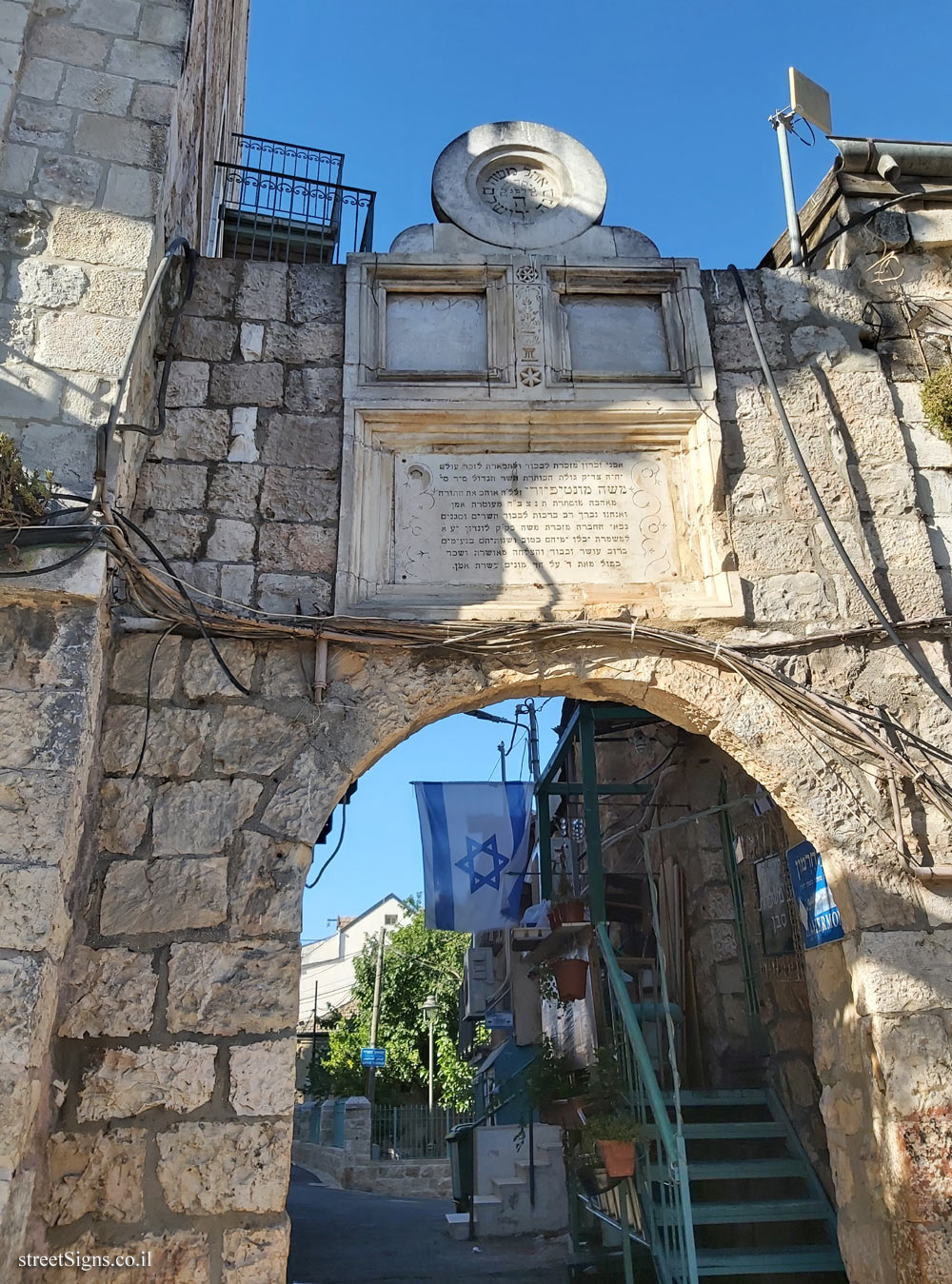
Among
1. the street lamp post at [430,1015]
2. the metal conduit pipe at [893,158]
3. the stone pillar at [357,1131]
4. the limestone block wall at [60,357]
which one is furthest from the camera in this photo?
the street lamp post at [430,1015]

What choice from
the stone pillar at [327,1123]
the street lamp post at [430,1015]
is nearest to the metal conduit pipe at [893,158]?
the stone pillar at [327,1123]

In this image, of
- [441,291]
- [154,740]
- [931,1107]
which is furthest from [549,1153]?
[441,291]

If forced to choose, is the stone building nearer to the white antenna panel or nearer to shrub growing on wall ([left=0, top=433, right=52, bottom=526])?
shrub growing on wall ([left=0, top=433, right=52, bottom=526])

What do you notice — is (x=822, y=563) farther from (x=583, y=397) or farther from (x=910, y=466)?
(x=583, y=397)

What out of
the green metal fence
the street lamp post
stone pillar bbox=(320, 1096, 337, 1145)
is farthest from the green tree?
the green metal fence

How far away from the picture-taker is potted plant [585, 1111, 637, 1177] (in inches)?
173

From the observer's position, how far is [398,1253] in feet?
23.2

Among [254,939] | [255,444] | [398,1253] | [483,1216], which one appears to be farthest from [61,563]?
[483,1216]

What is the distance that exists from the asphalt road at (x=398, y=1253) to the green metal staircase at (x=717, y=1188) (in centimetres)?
109

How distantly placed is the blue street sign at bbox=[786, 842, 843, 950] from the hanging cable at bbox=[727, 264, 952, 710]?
823 mm

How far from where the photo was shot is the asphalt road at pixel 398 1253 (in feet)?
19.3

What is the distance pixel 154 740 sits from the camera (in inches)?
142

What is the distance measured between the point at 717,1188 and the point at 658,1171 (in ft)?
3.49

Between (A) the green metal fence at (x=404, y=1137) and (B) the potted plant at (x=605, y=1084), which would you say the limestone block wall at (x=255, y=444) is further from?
(A) the green metal fence at (x=404, y=1137)
